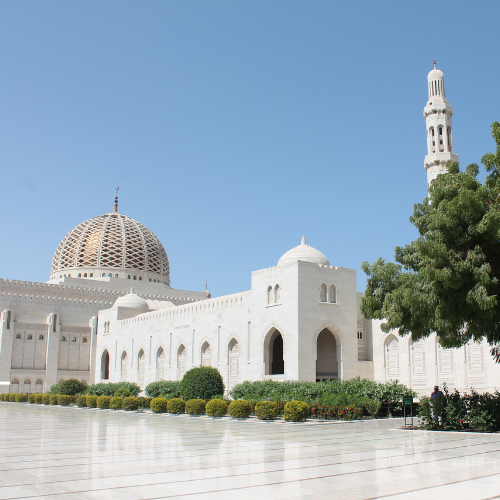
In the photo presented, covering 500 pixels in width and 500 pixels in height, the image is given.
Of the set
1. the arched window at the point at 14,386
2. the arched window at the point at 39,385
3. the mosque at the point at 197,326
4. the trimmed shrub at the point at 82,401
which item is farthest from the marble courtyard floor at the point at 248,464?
the arched window at the point at 39,385

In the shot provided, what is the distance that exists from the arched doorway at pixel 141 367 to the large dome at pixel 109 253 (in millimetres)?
12046

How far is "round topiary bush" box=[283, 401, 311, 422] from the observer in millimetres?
16344

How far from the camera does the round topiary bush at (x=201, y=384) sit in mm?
22453

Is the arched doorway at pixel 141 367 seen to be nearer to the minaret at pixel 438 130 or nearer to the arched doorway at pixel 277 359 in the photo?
the arched doorway at pixel 277 359

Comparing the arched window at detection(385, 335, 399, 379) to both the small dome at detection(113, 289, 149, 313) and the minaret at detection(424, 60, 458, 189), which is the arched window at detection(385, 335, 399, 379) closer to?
the minaret at detection(424, 60, 458, 189)

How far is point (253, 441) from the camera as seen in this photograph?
1120cm

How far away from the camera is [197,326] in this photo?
29.2 m

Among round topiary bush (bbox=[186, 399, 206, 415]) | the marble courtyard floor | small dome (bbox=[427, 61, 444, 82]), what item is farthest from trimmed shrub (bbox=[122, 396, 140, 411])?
small dome (bbox=[427, 61, 444, 82])

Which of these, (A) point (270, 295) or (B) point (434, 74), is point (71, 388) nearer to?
(A) point (270, 295)

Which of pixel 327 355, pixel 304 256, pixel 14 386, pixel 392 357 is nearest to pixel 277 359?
pixel 327 355

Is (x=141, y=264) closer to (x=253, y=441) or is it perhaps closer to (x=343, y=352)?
(x=343, y=352)

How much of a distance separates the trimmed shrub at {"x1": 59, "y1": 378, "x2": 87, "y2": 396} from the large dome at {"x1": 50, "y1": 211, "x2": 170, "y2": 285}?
13.3 meters

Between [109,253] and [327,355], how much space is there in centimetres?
2570

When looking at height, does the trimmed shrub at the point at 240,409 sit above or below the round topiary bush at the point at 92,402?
above
